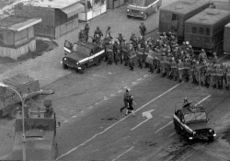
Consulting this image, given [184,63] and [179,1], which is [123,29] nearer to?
[179,1]

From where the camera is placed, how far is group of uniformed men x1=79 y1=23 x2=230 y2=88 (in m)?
41.5

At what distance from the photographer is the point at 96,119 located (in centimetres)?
3784

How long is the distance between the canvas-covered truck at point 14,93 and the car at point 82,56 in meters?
4.11

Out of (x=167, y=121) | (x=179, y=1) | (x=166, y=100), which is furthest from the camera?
(x=179, y=1)

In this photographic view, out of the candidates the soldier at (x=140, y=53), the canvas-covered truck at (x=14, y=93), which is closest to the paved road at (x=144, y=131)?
the soldier at (x=140, y=53)

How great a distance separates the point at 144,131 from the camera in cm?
3631

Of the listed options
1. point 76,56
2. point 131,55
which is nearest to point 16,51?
point 76,56

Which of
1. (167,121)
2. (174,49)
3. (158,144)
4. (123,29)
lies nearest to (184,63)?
(174,49)

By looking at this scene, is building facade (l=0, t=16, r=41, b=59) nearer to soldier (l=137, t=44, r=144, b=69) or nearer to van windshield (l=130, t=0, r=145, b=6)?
soldier (l=137, t=44, r=144, b=69)

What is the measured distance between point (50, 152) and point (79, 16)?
85.9 feet

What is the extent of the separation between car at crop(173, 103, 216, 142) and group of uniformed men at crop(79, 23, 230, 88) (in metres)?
6.64

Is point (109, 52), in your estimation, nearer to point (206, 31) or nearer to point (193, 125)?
point (206, 31)

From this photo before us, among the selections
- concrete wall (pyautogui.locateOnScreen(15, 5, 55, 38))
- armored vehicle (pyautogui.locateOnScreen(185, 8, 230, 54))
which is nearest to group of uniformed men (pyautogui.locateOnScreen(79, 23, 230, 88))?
armored vehicle (pyautogui.locateOnScreen(185, 8, 230, 54))

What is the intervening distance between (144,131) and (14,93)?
7.32m
